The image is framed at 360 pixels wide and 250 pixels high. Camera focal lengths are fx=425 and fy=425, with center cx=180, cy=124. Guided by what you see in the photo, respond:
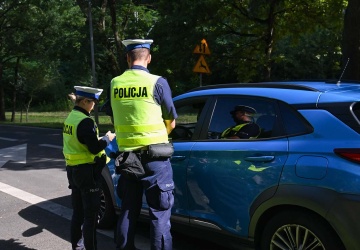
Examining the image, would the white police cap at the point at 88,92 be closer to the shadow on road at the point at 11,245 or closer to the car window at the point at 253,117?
the car window at the point at 253,117

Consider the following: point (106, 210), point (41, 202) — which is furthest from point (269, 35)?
point (106, 210)

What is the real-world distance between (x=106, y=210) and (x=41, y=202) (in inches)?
81.8

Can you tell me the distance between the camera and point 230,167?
11.7 feet

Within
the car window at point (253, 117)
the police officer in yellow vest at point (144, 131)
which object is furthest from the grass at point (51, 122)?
the police officer in yellow vest at point (144, 131)

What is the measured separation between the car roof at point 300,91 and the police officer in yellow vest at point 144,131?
82 cm

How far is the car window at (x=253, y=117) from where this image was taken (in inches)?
139

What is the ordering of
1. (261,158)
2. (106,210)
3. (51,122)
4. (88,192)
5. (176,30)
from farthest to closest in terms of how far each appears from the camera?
(51,122) < (176,30) < (106,210) < (88,192) < (261,158)

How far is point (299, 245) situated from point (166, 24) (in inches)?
545

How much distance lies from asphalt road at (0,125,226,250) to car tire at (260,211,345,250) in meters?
1.31

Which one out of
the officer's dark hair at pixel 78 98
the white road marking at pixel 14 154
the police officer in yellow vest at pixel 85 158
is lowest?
the white road marking at pixel 14 154

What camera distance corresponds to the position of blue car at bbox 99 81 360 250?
2967 mm

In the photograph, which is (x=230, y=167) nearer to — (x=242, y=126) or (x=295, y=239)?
(x=242, y=126)

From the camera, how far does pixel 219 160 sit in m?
3.65

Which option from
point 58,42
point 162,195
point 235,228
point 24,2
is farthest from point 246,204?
point 24,2
